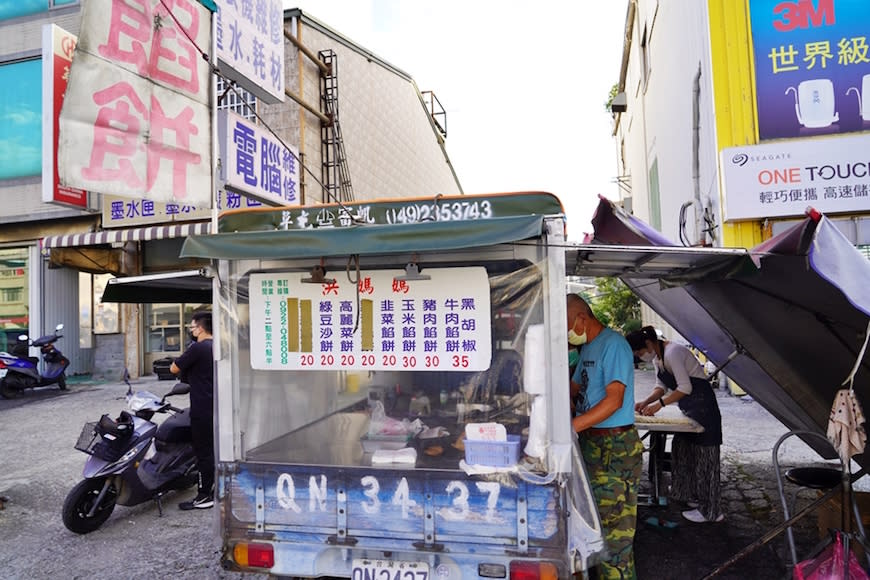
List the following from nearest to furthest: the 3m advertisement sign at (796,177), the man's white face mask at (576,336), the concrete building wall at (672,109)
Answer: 1. the man's white face mask at (576,336)
2. the 3m advertisement sign at (796,177)
3. the concrete building wall at (672,109)

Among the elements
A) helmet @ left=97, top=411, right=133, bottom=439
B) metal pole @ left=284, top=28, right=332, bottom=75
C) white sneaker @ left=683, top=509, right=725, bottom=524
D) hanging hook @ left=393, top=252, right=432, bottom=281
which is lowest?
white sneaker @ left=683, top=509, right=725, bottom=524

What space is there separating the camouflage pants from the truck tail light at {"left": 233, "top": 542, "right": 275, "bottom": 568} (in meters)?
1.90

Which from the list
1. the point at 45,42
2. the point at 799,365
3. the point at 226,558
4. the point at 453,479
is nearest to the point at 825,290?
the point at 799,365

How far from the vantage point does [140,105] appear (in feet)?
14.0

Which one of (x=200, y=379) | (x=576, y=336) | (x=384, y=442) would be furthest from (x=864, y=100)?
(x=200, y=379)

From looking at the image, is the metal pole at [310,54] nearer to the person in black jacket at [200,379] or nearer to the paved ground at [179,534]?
the paved ground at [179,534]

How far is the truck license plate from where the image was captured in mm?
2907

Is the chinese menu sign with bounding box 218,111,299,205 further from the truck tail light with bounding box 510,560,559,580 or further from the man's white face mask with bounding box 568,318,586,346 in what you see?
the truck tail light with bounding box 510,560,559,580

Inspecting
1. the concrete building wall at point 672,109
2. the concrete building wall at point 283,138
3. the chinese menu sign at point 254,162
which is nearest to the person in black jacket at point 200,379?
the chinese menu sign at point 254,162

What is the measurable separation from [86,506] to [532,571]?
4.13 meters

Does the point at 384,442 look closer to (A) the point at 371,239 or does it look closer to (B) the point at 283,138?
(A) the point at 371,239

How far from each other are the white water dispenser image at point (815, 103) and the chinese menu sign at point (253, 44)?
6801mm

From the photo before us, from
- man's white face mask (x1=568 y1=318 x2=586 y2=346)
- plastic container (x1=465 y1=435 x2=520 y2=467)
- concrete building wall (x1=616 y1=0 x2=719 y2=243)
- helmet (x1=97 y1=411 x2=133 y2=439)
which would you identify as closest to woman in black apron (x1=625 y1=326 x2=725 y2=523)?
man's white face mask (x1=568 y1=318 x2=586 y2=346)

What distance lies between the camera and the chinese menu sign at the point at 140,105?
153 inches
